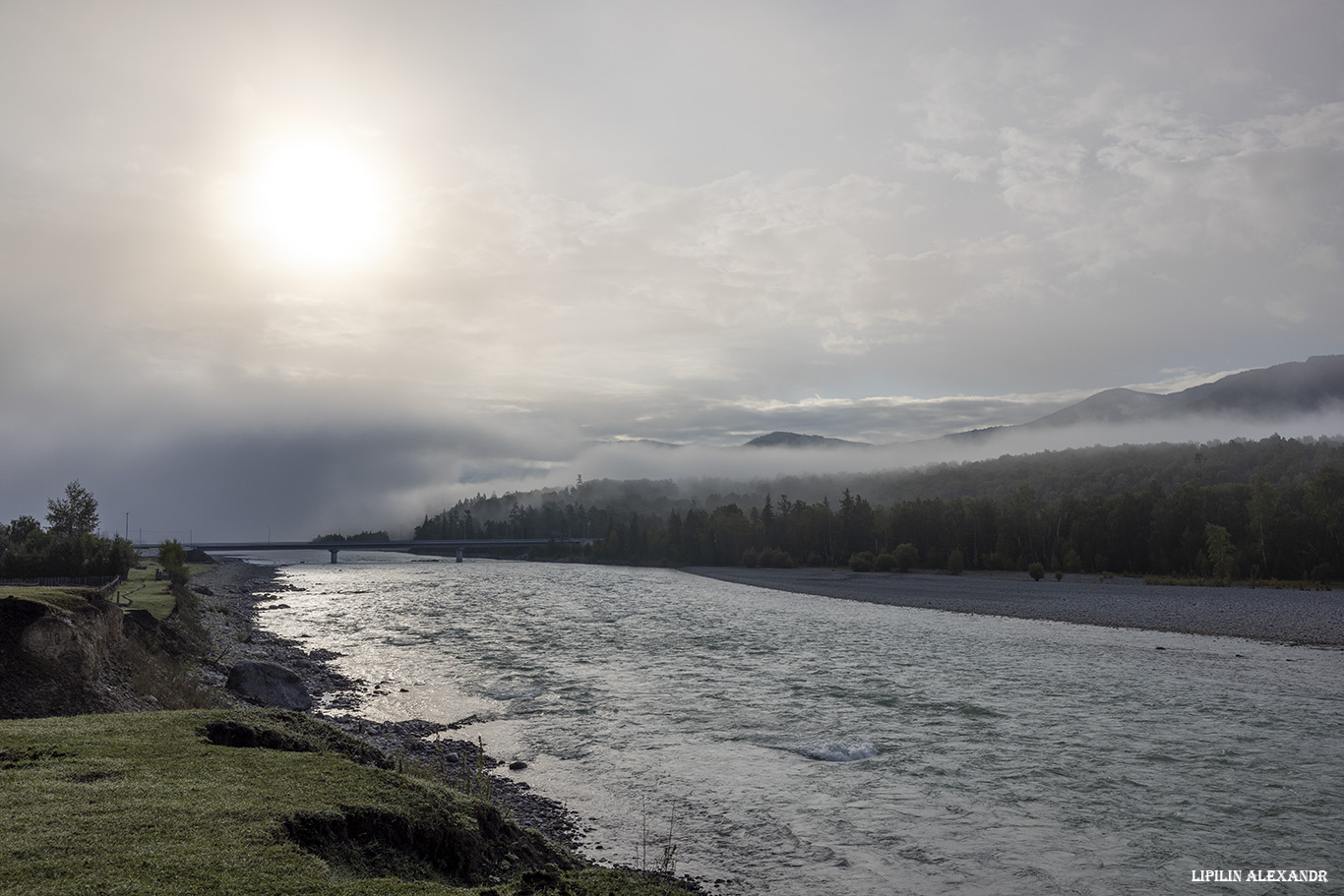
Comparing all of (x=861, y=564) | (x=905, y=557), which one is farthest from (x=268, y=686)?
(x=861, y=564)

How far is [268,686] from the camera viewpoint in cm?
2636

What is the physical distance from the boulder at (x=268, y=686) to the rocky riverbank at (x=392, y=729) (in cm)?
43

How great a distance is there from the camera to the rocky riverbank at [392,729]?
1689 centimetres

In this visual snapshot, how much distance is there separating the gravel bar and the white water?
376 inches

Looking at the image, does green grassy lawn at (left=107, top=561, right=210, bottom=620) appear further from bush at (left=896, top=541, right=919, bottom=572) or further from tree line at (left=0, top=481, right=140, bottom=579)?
bush at (left=896, top=541, right=919, bottom=572)

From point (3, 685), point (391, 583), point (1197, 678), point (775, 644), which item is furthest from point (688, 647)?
point (391, 583)

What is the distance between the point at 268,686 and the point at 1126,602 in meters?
77.9

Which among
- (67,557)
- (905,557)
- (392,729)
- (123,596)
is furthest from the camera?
(905,557)

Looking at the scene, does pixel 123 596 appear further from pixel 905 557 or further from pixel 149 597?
pixel 905 557

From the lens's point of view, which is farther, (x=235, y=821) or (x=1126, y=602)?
(x=1126, y=602)

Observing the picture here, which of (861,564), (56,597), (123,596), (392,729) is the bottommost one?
(861,564)

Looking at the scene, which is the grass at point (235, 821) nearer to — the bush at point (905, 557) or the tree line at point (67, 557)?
the tree line at point (67, 557)

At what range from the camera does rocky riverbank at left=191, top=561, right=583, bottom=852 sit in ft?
55.4

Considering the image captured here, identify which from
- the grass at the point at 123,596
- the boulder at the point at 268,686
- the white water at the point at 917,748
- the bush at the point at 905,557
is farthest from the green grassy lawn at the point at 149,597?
the bush at the point at 905,557
